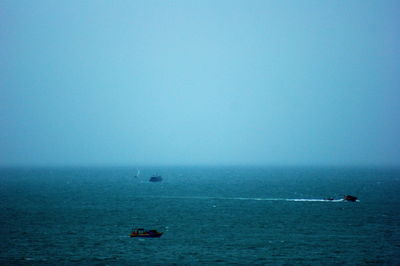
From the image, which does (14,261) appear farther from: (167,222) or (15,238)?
(167,222)

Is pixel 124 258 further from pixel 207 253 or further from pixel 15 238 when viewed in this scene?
pixel 15 238

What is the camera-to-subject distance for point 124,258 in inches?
3059

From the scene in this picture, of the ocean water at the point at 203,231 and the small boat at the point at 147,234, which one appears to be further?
the small boat at the point at 147,234

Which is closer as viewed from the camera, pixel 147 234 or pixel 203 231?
pixel 147 234

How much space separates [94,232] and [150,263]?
2754 cm

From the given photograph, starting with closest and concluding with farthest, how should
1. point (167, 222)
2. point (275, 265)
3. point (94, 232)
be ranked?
point (275, 265) → point (94, 232) → point (167, 222)

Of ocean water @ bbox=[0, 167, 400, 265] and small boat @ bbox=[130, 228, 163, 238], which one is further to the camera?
small boat @ bbox=[130, 228, 163, 238]

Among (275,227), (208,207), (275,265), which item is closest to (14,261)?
(275,265)

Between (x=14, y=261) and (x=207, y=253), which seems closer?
(x=14, y=261)

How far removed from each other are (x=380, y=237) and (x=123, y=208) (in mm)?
68945

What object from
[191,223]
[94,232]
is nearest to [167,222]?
[191,223]

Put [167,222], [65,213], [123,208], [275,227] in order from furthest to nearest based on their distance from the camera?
[123,208] → [65,213] → [167,222] → [275,227]

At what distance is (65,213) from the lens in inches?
5002

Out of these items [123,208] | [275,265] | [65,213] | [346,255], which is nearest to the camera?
[275,265]
